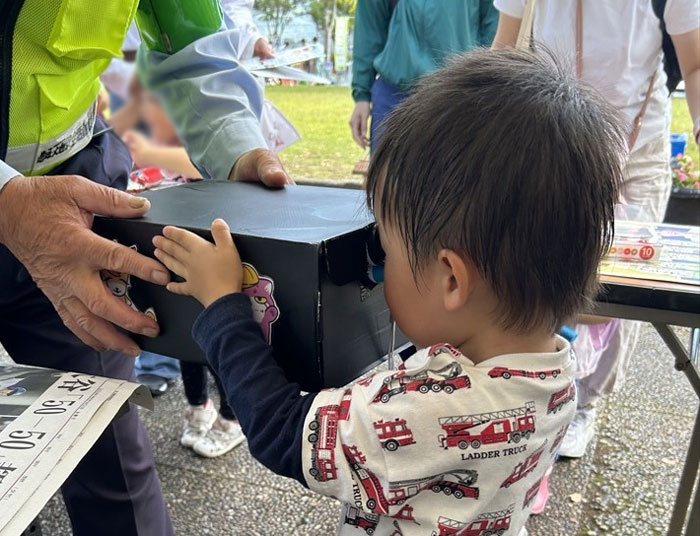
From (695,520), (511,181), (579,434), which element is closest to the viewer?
(511,181)

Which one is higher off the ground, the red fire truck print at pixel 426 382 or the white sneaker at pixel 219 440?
the red fire truck print at pixel 426 382

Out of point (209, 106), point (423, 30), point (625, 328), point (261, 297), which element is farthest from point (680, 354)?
point (423, 30)

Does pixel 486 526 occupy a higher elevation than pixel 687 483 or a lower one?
higher

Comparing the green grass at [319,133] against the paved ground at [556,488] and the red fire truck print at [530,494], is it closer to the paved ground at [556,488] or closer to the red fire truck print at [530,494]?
the paved ground at [556,488]

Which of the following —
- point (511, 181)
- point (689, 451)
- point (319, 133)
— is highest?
point (511, 181)

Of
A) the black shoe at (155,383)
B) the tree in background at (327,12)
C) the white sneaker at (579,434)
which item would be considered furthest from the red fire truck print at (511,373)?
the tree in background at (327,12)

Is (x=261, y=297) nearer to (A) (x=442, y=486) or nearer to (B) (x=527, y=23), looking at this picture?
(A) (x=442, y=486)

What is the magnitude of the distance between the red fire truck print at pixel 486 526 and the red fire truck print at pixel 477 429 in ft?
0.35

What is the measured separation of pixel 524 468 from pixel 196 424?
4.99 feet

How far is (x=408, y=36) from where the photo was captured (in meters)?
2.33

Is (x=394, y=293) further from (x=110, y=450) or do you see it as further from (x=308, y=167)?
(x=308, y=167)

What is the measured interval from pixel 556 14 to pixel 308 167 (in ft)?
12.3

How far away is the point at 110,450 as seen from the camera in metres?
1.06

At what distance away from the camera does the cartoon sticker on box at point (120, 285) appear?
0.83 m
